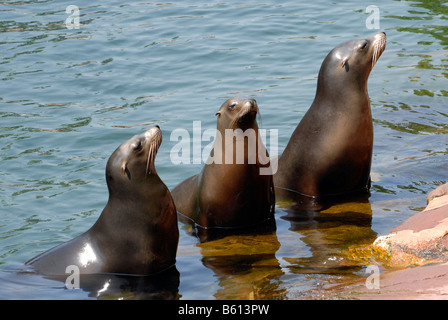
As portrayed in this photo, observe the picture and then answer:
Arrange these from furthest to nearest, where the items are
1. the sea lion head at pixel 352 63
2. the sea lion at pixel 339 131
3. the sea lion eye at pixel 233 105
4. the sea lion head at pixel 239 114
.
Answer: the sea lion head at pixel 352 63, the sea lion at pixel 339 131, the sea lion eye at pixel 233 105, the sea lion head at pixel 239 114

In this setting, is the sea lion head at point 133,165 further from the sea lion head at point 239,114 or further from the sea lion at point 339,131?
the sea lion at point 339,131

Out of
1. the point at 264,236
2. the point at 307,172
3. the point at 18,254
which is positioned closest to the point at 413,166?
the point at 307,172

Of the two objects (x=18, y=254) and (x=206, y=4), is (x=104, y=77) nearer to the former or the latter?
(x=206, y=4)

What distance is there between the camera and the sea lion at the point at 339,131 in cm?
780

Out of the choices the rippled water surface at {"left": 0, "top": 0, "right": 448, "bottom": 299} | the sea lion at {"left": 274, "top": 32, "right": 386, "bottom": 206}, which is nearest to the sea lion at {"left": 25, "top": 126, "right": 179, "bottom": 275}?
the rippled water surface at {"left": 0, "top": 0, "right": 448, "bottom": 299}

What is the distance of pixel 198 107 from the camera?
37.2 feet

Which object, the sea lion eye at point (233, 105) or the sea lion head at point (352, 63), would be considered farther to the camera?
the sea lion head at point (352, 63)

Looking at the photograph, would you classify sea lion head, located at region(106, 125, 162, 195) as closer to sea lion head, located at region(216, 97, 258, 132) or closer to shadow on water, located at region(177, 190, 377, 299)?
shadow on water, located at region(177, 190, 377, 299)

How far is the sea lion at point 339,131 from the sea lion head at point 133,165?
219 centimetres

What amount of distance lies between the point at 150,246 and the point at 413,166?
362 centimetres

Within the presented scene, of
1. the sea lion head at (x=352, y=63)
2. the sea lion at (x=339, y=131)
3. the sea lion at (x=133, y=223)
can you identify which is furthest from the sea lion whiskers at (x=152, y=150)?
the sea lion head at (x=352, y=63)

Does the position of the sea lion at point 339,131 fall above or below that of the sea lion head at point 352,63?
below

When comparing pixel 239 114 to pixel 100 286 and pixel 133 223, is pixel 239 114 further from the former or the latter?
pixel 100 286

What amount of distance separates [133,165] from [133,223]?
0.50 metres
